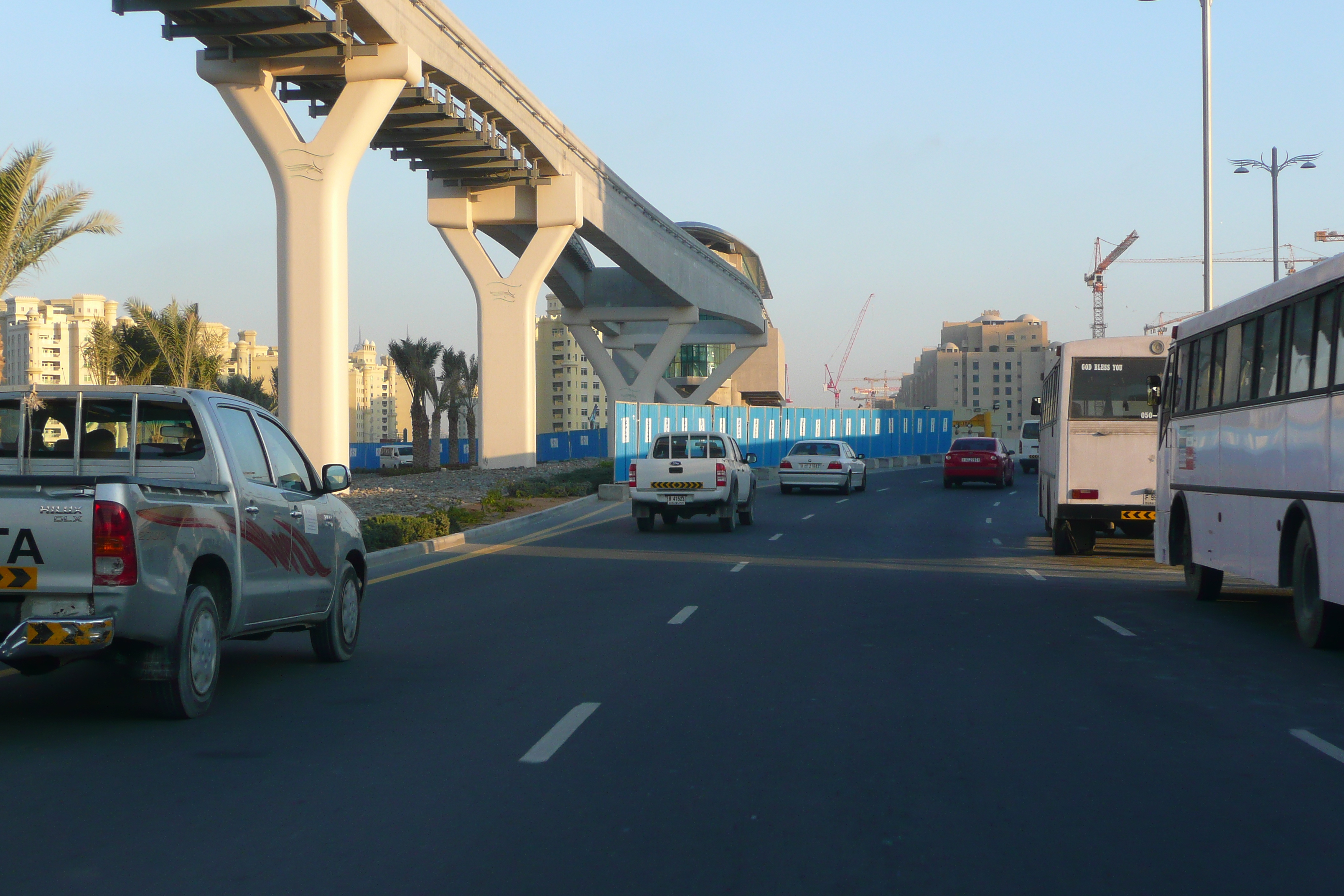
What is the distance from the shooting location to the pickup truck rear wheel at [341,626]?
10.2 meters

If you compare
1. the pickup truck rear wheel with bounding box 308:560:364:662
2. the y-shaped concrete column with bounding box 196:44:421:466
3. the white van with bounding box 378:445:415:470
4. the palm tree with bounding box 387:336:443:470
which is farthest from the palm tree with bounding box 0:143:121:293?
the white van with bounding box 378:445:415:470

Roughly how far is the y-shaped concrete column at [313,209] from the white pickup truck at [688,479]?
871 centimetres

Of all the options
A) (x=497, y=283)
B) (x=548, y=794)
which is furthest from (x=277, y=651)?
(x=497, y=283)

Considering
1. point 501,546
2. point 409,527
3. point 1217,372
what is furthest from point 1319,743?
point 409,527

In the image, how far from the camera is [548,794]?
6281 mm

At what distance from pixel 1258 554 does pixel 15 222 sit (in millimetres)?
22813

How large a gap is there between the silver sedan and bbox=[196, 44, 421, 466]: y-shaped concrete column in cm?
1488

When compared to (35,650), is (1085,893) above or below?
below

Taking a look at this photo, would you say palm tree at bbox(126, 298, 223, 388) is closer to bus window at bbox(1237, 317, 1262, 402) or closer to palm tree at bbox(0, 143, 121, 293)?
Result: palm tree at bbox(0, 143, 121, 293)

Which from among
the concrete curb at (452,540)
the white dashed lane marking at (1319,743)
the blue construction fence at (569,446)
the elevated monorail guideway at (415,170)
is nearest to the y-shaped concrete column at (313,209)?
the elevated monorail guideway at (415,170)

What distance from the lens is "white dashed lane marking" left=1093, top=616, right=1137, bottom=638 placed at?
12312 mm

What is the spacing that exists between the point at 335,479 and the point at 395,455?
234 feet

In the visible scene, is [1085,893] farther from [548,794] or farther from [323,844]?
[323,844]

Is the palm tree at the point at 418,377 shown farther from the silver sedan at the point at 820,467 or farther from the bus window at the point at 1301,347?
the bus window at the point at 1301,347
